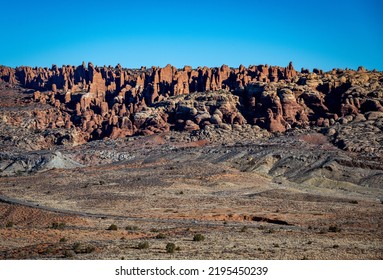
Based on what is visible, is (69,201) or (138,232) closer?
(138,232)

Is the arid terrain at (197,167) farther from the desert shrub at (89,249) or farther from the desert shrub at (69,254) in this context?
the desert shrub at (69,254)

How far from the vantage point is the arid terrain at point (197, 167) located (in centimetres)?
2969

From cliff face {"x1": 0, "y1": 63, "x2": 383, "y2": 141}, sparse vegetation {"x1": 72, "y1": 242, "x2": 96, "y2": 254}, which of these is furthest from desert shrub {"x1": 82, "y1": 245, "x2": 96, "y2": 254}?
cliff face {"x1": 0, "y1": 63, "x2": 383, "y2": 141}

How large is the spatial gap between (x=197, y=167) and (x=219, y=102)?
174ft

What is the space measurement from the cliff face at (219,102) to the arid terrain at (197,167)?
486mm

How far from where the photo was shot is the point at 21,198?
6266cm

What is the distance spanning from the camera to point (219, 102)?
137250 millimetres

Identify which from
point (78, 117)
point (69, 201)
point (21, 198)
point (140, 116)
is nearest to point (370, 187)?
point (69, 201)

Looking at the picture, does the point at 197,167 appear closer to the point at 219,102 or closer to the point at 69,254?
the point at 219,102

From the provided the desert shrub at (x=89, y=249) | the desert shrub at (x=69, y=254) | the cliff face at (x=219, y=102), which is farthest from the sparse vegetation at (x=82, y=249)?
the cliff face at (x=219, y=102)

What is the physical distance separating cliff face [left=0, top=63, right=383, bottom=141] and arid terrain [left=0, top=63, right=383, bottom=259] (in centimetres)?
49

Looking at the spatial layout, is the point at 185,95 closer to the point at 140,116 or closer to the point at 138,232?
the point at 140,116

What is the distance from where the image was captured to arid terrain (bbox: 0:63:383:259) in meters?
29.7

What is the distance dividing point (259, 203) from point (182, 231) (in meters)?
24.1
